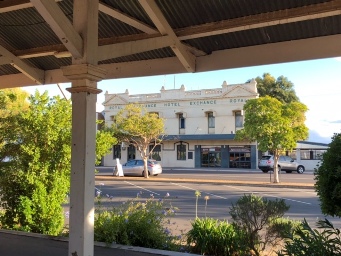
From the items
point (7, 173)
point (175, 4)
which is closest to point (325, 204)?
point (175, 4)

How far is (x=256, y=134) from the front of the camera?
75.5 feet

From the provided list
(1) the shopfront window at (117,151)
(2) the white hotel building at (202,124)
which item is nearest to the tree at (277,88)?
(2) the white hotel building at (202,124)

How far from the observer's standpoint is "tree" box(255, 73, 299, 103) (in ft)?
184

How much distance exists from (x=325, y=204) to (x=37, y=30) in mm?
4729

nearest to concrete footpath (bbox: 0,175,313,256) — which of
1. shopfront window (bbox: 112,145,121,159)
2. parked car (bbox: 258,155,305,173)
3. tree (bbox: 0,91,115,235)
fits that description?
tree (bbox: 0,91,115,235)

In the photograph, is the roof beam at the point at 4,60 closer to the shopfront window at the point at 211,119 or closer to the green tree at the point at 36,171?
the green tree at the point at 36,171

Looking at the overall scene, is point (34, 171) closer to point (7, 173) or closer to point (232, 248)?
point (7, 173)

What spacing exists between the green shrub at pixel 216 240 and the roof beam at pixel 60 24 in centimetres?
364

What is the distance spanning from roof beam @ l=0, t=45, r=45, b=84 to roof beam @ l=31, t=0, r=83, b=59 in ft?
9.07

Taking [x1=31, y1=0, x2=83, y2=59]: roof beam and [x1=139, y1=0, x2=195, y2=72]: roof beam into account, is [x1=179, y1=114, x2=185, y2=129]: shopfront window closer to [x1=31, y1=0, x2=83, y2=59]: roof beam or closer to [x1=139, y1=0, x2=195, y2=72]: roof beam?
[x1=139, y1=0, x2=195, y2=72]: roof beam

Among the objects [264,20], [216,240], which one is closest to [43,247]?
[216,240]

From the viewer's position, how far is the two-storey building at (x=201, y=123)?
41.2 m

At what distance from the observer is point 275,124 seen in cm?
2252

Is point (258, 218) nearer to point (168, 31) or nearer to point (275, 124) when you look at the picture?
point (168, 31)
